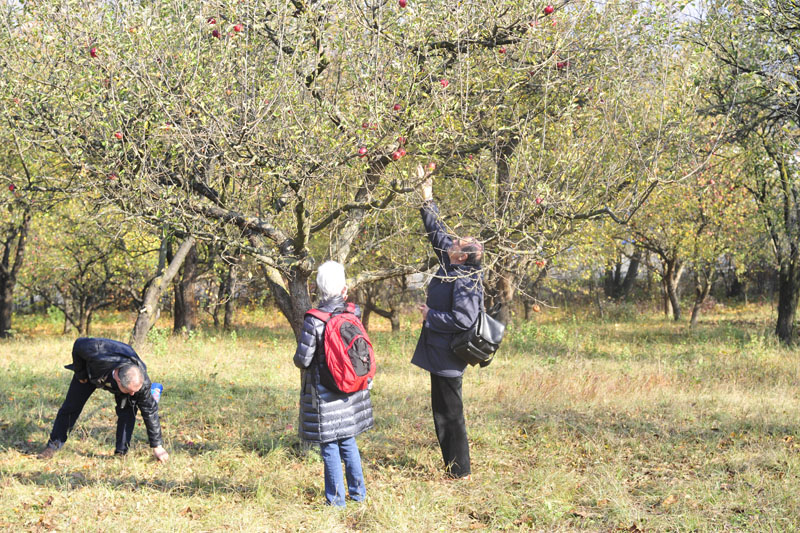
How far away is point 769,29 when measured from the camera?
8.04 meters

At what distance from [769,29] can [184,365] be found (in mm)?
9864

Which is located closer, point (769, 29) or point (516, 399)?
point (769, 29)

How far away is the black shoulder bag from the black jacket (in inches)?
106

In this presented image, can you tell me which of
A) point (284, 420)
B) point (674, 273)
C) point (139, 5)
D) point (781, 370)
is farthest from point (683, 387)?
point (674, 273)

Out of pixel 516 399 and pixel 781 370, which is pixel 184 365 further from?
pixel 781 370

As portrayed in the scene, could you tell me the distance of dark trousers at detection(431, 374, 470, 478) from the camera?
5.32 m

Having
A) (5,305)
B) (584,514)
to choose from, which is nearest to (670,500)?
(584,514)

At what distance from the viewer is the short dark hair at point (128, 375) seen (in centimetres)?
541

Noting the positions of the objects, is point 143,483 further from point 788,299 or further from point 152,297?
point 788,299

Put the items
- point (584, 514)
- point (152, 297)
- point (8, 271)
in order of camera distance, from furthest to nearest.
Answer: point (8, 271) < point (152, 297) < point (584, 514)

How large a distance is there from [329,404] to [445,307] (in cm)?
122

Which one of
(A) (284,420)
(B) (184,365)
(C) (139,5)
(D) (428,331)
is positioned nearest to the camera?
(D) (428,331)

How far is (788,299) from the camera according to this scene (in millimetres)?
13898

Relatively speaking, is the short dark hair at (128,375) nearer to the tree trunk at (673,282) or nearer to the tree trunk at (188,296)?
the tree trunk at (188,296)
